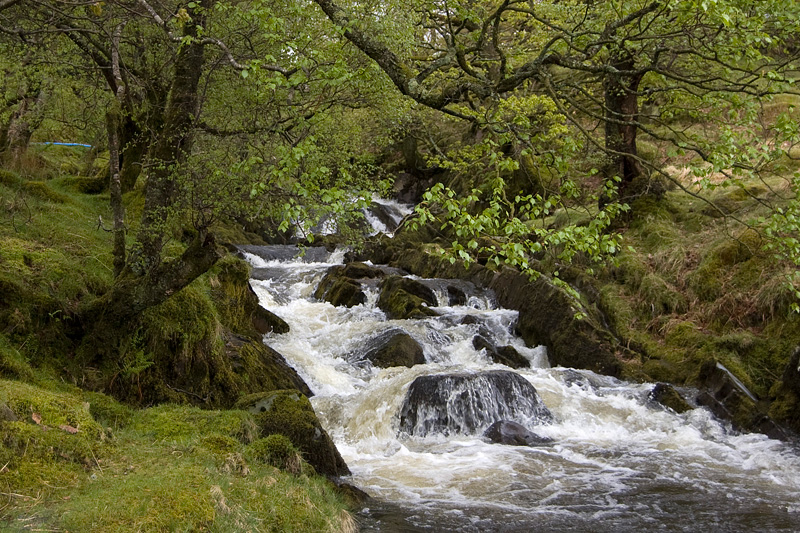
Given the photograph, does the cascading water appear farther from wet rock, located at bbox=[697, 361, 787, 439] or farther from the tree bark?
the tree bark

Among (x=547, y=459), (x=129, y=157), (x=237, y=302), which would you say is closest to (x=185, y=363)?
(x=237, y=302)

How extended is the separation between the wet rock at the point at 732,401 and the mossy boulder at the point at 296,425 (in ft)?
23.3

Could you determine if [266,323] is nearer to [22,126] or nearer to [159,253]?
[159,253]

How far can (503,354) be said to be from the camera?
14.6m

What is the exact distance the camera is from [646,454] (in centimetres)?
984

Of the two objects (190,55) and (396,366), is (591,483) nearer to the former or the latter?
(396,366)

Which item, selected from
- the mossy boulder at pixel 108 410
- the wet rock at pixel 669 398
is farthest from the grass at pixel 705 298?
the mossy boulder at pixel 108 410

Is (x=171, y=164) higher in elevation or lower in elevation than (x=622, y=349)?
higher

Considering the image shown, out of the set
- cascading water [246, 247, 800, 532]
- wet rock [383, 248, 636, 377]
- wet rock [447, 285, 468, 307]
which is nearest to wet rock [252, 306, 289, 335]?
cascading water [246, 247, 800, 532]

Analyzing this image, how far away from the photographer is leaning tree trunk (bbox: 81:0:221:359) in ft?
24.9

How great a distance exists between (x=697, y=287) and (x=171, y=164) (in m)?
11.6

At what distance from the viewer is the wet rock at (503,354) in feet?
47.1

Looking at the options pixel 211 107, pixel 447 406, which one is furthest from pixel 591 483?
pixel 211 107

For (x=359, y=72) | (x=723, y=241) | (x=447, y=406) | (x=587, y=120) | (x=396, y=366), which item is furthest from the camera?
(x=587, y=120)
